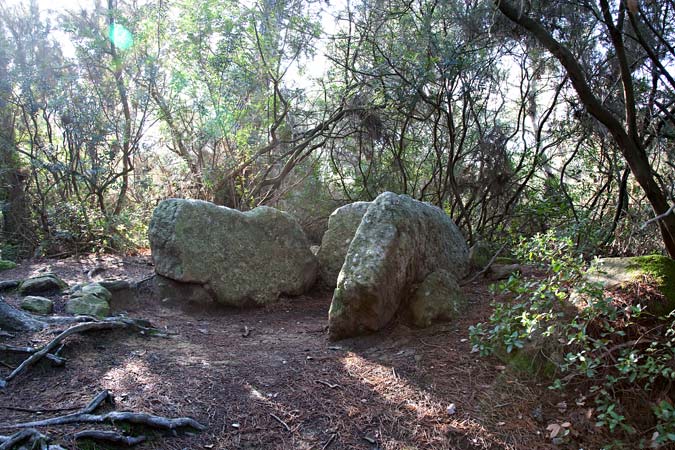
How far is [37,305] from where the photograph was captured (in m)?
4.75

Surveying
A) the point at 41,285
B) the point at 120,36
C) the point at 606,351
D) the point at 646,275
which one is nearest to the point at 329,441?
the point at 606,351

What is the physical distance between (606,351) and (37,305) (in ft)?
16.9

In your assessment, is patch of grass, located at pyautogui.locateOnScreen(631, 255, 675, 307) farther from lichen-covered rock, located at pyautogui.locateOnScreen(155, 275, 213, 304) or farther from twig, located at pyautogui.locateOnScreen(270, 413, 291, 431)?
lichen-covered rock, located at pyautogui.locateOnScreen(155, 275, 213, 304)

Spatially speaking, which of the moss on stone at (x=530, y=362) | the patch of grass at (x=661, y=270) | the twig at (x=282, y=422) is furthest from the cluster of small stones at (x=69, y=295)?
the patch of grass at (x=661, y=270)

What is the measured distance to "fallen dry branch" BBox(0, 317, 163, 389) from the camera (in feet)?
11.0

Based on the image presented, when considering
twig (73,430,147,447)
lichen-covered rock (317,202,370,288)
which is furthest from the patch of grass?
twig (73,430,147,447)

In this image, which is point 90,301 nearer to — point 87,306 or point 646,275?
point 87,306

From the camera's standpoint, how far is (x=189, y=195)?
9.21 m

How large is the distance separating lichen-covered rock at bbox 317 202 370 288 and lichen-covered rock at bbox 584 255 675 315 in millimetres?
3475

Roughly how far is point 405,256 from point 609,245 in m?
2.48

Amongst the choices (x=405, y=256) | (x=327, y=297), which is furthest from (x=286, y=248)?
(x=405, y=256)

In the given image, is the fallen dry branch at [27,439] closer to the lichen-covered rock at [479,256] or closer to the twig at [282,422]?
the twig at [282,422]

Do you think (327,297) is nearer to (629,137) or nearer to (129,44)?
(629,137)

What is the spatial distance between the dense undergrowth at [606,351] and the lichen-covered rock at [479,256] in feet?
8.04
